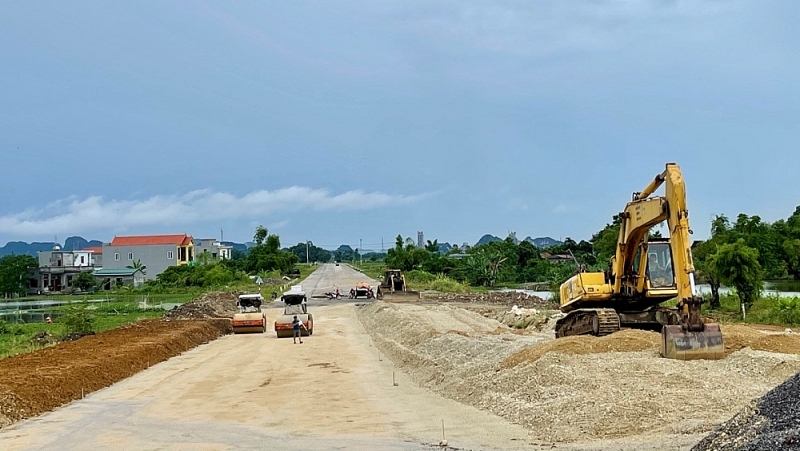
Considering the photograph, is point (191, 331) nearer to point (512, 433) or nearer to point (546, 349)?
point (546, 349)

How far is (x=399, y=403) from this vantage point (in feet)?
→ 54.6

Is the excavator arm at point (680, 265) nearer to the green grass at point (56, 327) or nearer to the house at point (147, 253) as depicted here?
the green grass at point (56, 327)

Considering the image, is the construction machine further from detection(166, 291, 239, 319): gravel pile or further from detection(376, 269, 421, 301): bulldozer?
detection(166, 291, 239, 319): gravel pile

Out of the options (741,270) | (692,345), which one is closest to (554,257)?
(741,270)

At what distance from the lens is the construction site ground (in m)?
12.2

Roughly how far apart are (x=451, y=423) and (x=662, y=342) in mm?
4623

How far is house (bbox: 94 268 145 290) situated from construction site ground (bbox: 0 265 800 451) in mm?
86665

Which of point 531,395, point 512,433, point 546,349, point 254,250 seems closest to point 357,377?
point 546,349

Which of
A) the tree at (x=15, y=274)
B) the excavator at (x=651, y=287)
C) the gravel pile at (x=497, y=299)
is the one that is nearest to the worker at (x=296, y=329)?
the excavator at (x=651, y=287)

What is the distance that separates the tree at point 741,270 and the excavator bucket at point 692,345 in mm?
24896

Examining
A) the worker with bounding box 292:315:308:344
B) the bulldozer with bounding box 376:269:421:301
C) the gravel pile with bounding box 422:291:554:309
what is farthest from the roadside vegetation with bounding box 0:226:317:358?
the gravel pile with bounding box 422:291:554:309

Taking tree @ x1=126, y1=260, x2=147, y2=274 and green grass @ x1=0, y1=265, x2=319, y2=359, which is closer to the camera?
green grass @ x1=0, y1=265, x2=319, y2=359

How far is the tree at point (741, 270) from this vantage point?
38.2 m

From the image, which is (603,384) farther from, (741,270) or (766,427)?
(741,270)
